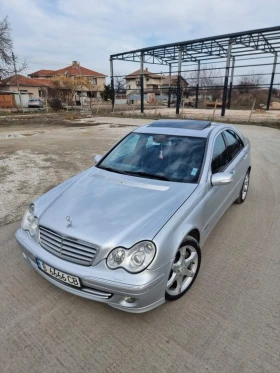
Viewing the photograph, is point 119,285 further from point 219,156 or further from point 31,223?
point 219,156

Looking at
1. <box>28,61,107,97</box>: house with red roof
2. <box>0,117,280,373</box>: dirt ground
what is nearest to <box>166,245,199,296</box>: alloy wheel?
<box>0,117,280,373</box>: dirt ground

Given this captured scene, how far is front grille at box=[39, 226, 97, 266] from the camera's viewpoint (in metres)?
1.99

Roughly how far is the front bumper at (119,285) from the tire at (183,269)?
0.20 m

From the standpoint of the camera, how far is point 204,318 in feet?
7.03

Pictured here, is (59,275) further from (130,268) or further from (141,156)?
(141,156)

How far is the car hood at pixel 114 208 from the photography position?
6.64ft

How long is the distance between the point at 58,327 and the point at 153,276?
0.90m

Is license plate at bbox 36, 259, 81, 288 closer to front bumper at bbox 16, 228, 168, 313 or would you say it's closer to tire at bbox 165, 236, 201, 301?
front bumper at bbox 16, 228, 168, 313

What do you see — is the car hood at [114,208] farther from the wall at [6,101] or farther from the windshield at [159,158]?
the wall at [6,101]

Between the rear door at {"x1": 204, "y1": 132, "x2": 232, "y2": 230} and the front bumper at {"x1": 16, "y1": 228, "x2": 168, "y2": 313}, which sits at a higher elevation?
the rear door at {"x1": 204, "y1": 132, "x2": 232, "y2": 230}

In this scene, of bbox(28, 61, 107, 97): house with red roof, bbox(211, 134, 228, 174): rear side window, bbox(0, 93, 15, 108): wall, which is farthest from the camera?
bbox(28, 61, 107, 97): house with red roof

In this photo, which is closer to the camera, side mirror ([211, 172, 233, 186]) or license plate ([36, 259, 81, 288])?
license plate ([36, 259, 81, 288])

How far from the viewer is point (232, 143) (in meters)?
3.85

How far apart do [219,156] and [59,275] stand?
228 centimetres
